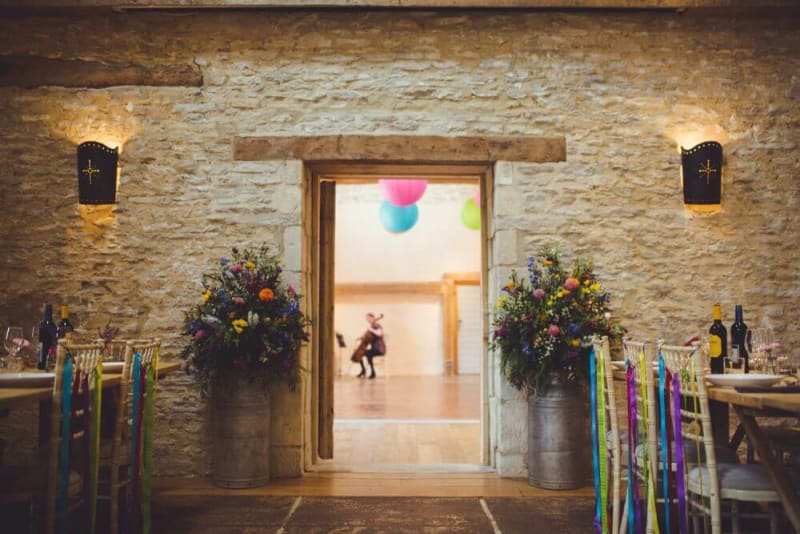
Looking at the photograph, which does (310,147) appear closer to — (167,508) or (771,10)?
(167,508)

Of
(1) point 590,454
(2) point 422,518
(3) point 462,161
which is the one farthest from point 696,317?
(2) point 422,518

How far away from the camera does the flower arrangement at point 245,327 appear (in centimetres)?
448

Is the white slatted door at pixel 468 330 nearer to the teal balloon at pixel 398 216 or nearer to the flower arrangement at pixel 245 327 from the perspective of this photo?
the teal balloon at pixel 398 216

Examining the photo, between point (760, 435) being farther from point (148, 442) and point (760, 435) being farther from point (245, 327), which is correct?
point (245, 327)

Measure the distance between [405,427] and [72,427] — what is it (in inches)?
169

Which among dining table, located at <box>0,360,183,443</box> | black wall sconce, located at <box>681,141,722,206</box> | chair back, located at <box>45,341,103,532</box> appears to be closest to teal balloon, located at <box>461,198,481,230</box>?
black wall sconce, located at <box>681,141,722,206</box>

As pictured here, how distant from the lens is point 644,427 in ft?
10.2

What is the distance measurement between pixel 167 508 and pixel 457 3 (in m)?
3.79

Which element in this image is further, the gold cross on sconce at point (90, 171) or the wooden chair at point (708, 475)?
the gold cross on sconce at point (90, 171)

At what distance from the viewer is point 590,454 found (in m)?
4.94

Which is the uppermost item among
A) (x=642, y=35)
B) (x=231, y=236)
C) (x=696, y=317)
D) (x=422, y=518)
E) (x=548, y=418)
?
(x=642, y=35)

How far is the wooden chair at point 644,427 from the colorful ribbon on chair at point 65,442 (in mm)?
2240

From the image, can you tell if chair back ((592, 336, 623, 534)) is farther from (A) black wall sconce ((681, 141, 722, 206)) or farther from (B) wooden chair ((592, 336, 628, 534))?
(A) black wall sconce ((681, 141, 722, 206))

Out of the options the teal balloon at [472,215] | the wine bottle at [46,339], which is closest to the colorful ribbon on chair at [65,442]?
the wine bottle at [46,339]
